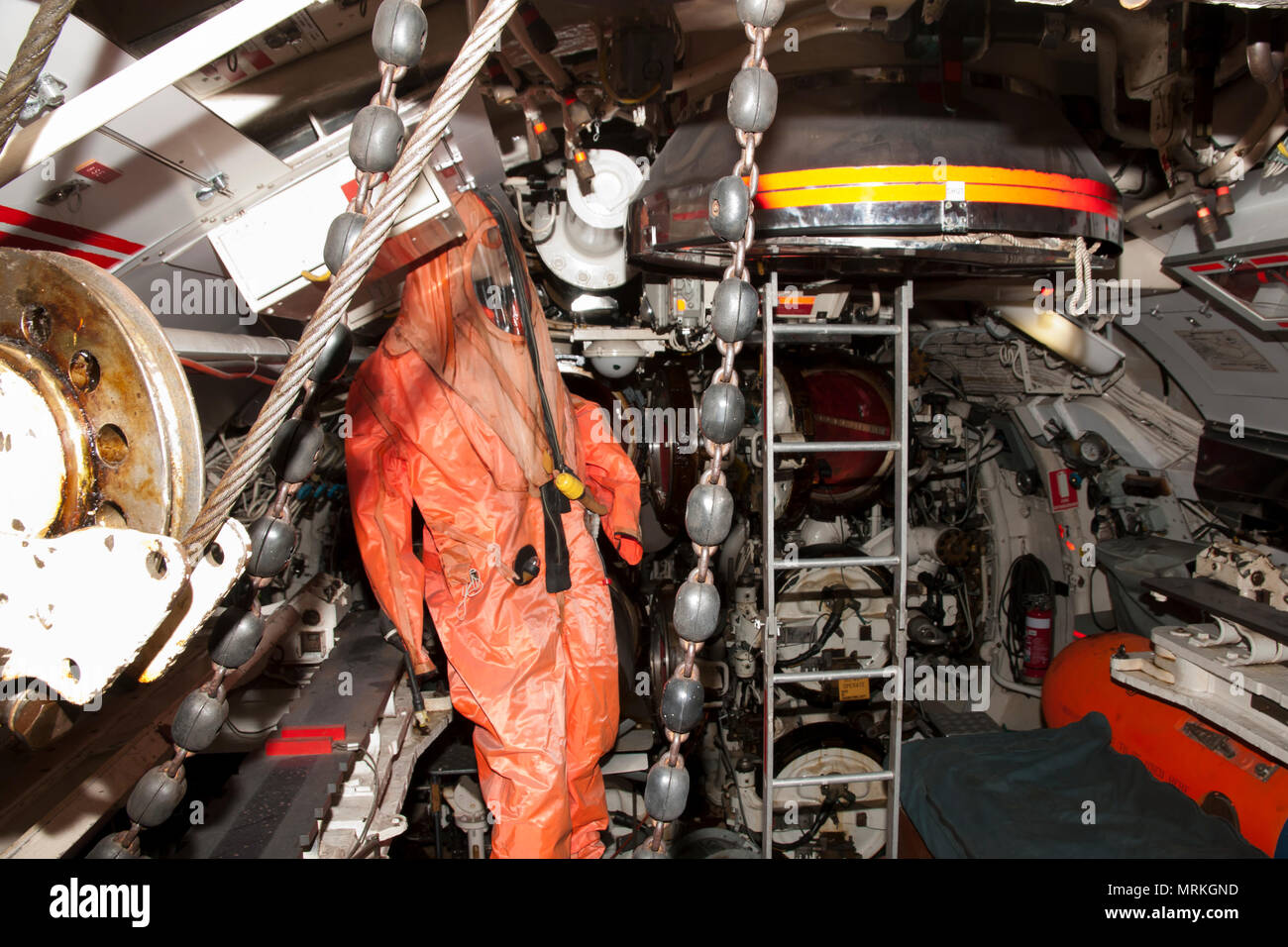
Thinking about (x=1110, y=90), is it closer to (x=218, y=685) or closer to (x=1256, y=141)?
(x=1256, y=141)

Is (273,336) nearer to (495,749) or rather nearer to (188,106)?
(188,106)

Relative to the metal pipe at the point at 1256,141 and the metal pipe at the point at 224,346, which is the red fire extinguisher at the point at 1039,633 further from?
the metal pipe at the point at 224,346

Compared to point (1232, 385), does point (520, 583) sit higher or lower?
lower

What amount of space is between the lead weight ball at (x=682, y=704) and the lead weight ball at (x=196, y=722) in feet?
2.24

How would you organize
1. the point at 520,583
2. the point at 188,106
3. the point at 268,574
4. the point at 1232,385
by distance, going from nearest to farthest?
1. the point at 268,574
2. the point at 188,106
3. the point at 520,583
4. the point at 1232,385

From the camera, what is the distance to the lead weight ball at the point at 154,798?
3.79 ft

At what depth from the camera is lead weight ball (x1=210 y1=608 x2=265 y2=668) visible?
1.10 metres

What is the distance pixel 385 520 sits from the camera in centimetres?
284

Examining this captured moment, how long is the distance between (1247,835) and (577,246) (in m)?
3.85

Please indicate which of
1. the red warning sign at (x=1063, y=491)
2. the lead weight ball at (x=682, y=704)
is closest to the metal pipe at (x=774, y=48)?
the lead weight ball at (x=682, y=704)

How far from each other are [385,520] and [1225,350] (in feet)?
13.5

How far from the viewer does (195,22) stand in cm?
183

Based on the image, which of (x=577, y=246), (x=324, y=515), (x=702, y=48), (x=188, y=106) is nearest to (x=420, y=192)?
(x=188, y=106)

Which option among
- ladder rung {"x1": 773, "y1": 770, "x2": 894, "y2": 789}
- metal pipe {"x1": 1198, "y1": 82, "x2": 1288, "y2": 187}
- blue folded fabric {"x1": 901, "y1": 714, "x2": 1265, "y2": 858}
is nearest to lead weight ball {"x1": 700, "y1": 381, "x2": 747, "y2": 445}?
ladder rung {"x1": 773, "y1": 770, "x2": 894, "y2": 789}
